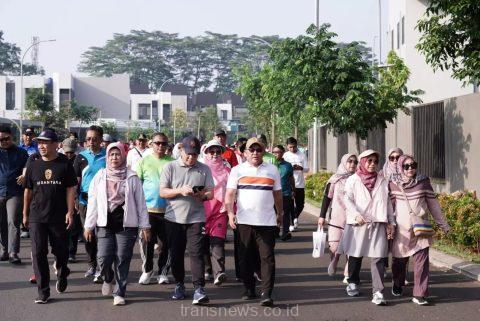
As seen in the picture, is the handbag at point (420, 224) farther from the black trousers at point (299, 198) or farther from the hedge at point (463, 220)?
the black trousers at point (299, 198)

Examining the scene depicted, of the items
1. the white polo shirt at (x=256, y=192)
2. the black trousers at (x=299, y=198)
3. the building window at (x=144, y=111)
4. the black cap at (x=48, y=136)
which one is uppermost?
the building window at (x=144, y=111)

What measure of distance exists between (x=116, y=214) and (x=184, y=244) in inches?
33.6

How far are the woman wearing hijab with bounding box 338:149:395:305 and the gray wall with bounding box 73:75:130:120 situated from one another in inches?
3511

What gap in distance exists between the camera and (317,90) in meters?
19.3

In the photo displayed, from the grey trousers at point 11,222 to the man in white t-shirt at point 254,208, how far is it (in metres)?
3.88

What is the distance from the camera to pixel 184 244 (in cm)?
902

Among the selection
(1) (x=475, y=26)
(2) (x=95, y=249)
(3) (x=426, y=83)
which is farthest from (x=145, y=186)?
(3) (x=426, y=83)

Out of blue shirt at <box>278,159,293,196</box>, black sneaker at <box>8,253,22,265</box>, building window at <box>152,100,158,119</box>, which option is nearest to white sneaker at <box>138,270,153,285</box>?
black sneaker at <box>8,253,22,265</box>

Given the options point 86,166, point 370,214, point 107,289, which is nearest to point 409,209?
point 370,214

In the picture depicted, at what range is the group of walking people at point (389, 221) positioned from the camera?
8828 mm

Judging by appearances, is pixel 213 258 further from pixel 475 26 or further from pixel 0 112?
pixel 0 112

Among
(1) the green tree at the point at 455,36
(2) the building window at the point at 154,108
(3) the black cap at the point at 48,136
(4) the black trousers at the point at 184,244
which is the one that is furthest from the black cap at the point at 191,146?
(2) the building window at the point at 154,108

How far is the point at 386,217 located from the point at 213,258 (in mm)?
2234

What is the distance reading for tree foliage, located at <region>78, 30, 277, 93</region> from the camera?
137250 mm
